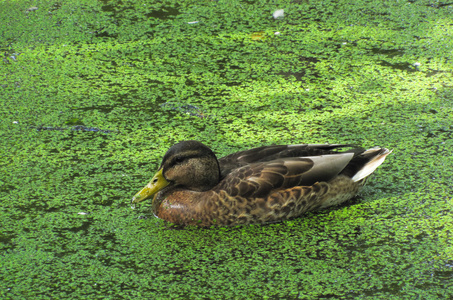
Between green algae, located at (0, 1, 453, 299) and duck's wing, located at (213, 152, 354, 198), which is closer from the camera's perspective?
green algae, located at (0, 1, 453, 299)

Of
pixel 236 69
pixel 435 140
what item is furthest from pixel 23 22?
pixel 435 140

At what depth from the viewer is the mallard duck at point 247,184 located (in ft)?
11.4

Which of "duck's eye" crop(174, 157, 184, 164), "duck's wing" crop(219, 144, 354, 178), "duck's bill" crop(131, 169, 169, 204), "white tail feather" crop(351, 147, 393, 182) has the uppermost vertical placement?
"duck's eye" crop(174, 157, 184, 164)

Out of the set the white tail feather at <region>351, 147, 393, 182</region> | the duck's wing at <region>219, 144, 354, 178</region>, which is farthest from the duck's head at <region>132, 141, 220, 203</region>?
the white tail feather at <region>351, 147, 393, 182</region>

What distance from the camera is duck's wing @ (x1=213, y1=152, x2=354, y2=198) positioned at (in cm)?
348

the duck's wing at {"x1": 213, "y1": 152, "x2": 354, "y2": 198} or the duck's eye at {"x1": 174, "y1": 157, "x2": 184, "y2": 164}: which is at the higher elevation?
the duck's eye at {"x1": 174, "y1": 157, "x2": 184, "y2": 164}

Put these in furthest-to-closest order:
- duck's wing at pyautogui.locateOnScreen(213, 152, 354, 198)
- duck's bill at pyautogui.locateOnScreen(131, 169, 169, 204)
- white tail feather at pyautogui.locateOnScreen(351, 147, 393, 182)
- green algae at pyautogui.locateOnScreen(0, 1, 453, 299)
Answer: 1. white tail feather at pyautogui.locateOnScreen(351, 147, 393, 182)
2. duck's bill at pyautogui.locateOnScreen(131, 169, 169, 204)
3. duck's wing at pyautogui.locateOnScreen(213, 152, 354, 198)
4. green algae at pyautogui.locateOnScreen(0, 1, 453, 299)

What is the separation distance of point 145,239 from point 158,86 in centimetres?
197

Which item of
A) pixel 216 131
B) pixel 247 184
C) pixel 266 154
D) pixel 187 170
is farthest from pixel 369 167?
pixel 216 131

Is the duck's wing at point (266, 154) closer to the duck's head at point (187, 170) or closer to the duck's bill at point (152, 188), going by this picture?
the duck's head at point (187, 170)

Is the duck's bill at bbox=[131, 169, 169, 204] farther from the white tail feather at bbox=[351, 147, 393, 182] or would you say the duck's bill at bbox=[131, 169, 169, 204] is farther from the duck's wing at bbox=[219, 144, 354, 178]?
the white tail feather at bbox=[351, 147, 393, 182]

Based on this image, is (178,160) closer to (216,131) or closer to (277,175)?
(277,175)

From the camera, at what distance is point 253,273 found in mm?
3117

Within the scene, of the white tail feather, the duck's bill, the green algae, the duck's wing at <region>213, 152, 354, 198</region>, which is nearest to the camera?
the green algae
